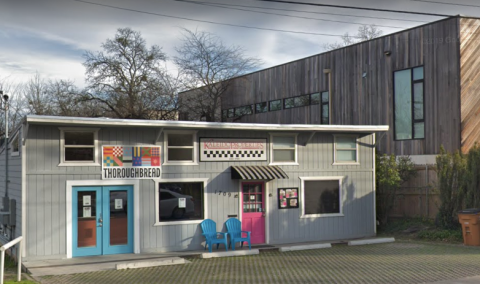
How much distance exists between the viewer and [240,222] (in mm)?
16359

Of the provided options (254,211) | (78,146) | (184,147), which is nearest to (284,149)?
(254,211)

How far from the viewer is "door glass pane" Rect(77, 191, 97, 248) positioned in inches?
565

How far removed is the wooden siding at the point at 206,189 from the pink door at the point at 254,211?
0.26 meters

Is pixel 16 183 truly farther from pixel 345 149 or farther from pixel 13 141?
pixel 345 149

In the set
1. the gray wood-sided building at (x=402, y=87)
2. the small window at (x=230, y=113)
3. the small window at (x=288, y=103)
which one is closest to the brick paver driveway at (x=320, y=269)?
the gray wood-sided building at (x=402, y=87)

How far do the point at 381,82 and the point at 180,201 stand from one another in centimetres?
1209

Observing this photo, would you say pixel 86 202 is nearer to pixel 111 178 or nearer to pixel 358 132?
pixel 111 178

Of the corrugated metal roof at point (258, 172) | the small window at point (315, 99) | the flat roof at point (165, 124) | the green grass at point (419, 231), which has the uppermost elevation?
the small window at point (315, 99)

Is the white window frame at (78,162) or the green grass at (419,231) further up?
the white window frame at (78,162)

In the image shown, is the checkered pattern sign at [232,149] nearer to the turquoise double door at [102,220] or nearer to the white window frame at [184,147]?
the white window frame at [184,147]

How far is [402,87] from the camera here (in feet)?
74.2

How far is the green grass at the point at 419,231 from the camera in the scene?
56.7 feet

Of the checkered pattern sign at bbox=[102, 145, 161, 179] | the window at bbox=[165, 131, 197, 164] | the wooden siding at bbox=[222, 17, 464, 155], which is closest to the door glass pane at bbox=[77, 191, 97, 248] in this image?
the checkered pattern sign at bbox=[102, 145, 161, 179]

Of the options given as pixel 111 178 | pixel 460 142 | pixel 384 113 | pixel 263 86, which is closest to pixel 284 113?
pixel 263 86
